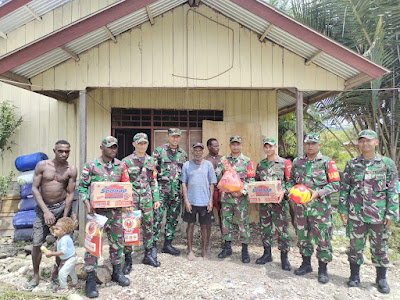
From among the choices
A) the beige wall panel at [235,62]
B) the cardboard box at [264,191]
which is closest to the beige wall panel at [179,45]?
the beige wall panel at [235,62]

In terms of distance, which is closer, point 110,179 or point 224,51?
point 110,179

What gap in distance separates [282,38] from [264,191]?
2.78m

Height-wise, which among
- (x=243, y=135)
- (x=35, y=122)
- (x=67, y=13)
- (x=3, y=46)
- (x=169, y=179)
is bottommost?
(x=169, y=179)

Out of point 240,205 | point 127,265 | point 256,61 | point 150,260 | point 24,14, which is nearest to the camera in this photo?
point 127,265

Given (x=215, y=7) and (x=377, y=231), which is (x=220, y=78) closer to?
(x=215, y=7)

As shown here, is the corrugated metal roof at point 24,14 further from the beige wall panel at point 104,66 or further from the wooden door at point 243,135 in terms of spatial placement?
the wooden door at point 243,135

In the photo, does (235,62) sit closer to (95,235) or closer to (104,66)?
(104,66)

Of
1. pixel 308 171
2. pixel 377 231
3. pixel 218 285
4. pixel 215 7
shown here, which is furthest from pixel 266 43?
pixel 218 285

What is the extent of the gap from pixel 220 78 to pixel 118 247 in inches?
126

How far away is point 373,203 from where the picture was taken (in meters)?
3.50

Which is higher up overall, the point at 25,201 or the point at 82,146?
the point at 82,146

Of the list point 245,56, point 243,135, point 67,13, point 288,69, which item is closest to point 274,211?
point 243,135

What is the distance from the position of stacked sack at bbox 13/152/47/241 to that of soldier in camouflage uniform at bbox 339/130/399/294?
555 centimetres

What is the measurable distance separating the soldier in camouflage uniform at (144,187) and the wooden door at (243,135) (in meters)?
2.36
